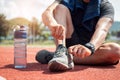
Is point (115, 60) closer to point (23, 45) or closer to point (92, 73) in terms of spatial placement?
point (92, 73)

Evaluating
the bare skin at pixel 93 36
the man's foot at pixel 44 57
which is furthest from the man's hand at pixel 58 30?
the man's foot at pixel 44 57

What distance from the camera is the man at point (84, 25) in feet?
9.96

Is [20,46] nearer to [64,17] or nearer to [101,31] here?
[64,17]

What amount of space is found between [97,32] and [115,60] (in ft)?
1.86

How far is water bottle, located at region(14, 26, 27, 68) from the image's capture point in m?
3.24

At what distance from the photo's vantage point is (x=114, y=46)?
10.8 feet

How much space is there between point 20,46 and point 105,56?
918 millimetres

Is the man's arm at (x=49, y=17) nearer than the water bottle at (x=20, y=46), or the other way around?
the man's arm at (x=49, y=17)

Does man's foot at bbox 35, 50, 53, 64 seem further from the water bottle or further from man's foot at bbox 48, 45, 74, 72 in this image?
man's foot at bbox 48, 45, 74, 72

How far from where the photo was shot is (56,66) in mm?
2785

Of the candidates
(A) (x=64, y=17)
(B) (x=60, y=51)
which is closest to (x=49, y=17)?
(A) (x=64, y=17)

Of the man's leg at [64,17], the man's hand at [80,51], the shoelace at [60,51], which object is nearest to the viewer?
the man's hand at [80,51]

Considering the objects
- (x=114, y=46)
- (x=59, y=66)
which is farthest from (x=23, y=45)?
(x=114, y=46)

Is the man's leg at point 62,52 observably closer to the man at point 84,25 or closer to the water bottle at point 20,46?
the man at point 84,25
